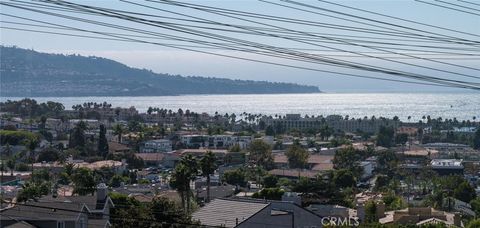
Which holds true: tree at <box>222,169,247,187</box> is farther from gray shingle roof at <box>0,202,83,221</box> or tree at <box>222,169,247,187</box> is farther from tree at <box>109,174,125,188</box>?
gray shingle roof at <box>0,202,83,221</box>

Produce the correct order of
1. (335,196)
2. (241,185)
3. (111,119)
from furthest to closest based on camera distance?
1. (111,119)
2. (241,185)
3. (335,196)

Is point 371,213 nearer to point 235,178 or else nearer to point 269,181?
point 269,181

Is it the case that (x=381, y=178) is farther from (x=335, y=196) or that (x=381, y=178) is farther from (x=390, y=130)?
(x=390, y=130)

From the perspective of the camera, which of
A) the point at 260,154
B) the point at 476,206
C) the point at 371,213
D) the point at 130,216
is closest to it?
the point at 130,216

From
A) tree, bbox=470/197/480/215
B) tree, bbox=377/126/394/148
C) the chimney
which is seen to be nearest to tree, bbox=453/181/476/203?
tree, bbox=470/197/480/215

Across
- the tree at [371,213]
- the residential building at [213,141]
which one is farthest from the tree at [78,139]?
the tree at [371,213]

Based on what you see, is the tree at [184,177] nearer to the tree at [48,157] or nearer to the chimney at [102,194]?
A: the chimney at [102,194]

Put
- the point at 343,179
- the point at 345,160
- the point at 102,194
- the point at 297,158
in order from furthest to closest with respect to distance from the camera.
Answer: the point at 297,158
the point at 345,160
the point at 343,179
the point at 102,194

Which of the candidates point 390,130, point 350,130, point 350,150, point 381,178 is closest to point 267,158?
point 350,150

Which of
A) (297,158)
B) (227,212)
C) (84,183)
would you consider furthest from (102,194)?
(297,158)
